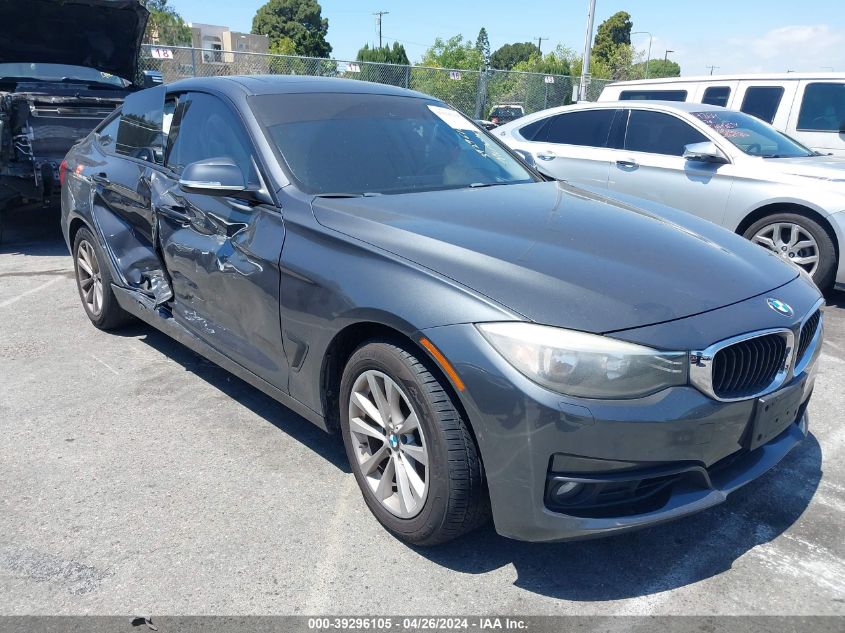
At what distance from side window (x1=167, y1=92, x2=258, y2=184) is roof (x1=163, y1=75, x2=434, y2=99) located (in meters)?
0.09

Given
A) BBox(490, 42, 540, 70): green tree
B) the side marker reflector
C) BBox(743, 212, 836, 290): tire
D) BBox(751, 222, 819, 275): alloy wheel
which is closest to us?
the side marker reflector

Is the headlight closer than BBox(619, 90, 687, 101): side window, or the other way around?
the headlight

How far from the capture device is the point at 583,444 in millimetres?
2166

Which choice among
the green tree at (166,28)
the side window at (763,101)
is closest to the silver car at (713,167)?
the side window at (763,101)

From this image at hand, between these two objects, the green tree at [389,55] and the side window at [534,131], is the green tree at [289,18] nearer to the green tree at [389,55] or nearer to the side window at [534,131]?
the green tree at [389,55]

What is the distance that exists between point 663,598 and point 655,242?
1.37 m

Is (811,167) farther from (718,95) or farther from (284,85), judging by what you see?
(284,85)

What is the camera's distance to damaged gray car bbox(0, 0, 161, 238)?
702cm

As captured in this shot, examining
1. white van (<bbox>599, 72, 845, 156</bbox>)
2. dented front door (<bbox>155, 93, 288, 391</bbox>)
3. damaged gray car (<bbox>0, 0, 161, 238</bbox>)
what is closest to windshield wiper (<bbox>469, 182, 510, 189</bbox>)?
dented front door (<bbox>155, 93, 288, 391</bbox>)

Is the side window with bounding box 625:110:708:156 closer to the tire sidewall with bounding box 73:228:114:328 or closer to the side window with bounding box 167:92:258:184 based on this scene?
the side window with bounding box 167:92:258:184

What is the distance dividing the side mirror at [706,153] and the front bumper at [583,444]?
4.53 metres

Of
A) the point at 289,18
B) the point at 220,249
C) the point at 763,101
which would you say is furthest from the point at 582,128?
the point at 289,18

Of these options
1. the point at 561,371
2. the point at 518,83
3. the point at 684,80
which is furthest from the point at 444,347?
the point at 518,83

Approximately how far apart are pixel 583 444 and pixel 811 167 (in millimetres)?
5159
